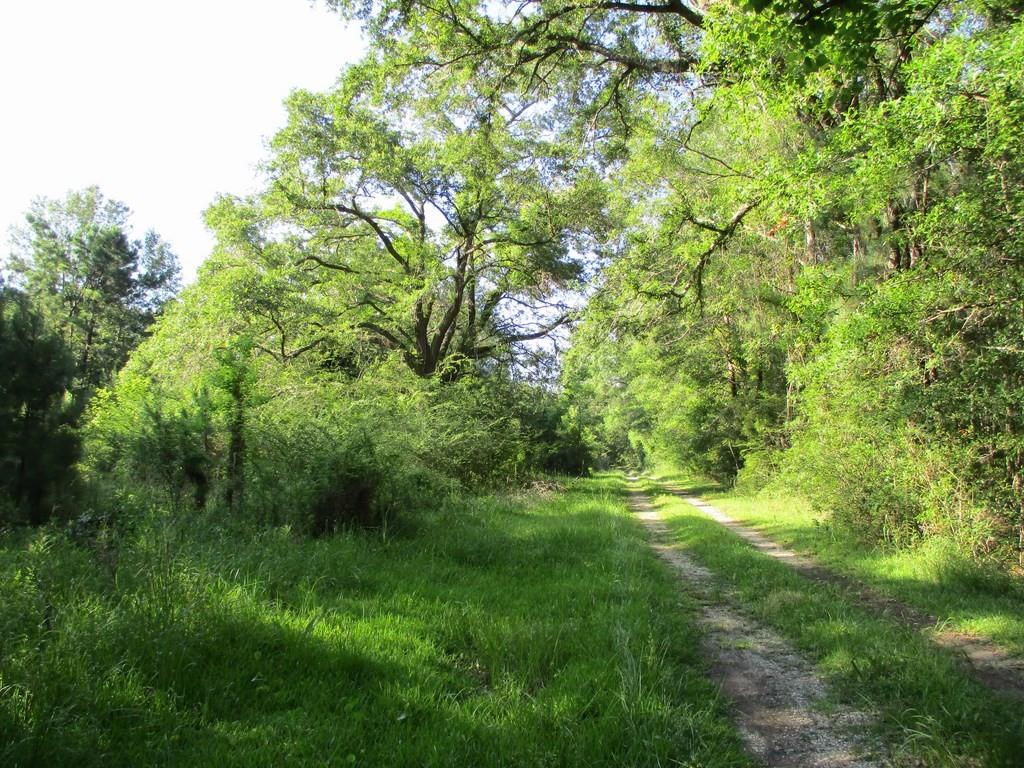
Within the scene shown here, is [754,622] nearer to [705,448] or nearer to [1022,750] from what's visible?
[1022,750]

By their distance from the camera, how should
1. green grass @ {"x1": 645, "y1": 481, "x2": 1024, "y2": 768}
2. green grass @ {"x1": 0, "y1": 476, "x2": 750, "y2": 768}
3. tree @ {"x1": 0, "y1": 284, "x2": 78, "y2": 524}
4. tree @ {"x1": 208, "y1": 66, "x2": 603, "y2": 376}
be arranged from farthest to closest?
tree @ {"x1": 208, "y1": 66, "x2": 603, "y2": 376}
tree @ {"x1": 0, "y1": 284, "x2": 78, "y2": 524}
green grass @ {"x1": 645, "y1": 481, "x2": 1024, "y2": 768}
green grass @ {"x1": 0, "y1": 476, "x2": 750, "y2": 768}

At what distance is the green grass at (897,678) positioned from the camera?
10.3ft

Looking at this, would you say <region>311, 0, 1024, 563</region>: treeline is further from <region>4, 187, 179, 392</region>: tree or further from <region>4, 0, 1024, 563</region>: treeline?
<region>4, 187, 179, 392</region>: tree

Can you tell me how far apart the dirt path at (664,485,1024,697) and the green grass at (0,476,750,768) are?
2.20 metres

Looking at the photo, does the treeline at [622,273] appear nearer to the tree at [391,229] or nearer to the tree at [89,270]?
the tree at [391,229]

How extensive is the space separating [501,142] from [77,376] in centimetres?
1544

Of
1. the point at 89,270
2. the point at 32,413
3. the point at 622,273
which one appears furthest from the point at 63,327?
the point at 89,270

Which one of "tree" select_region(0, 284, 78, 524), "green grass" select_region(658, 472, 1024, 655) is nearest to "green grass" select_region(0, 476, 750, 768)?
"tree" select_region(0, 284, 78, 524)

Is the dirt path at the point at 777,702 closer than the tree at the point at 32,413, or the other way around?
the dirt path at the point at 777,702

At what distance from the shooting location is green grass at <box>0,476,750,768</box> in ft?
9.64

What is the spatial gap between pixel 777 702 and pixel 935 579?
487cm

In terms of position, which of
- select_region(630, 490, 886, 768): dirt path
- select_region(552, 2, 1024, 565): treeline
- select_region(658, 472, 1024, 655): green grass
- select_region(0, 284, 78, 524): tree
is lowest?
select_region(630, 490, 886, 768): dirt path

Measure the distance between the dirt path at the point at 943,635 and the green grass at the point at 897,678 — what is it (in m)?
0.22

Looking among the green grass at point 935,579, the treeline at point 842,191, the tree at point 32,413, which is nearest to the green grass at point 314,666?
the tree at point 32,413
